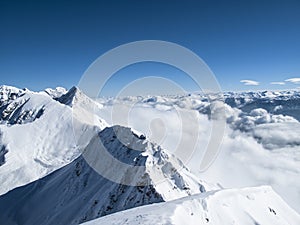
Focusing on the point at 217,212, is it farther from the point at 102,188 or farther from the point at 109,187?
the point at 102,188

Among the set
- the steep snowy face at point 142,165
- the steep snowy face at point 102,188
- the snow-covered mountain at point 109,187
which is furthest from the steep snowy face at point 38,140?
the steep snowy face at point 142,165

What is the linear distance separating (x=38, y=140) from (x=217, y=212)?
3945 inches

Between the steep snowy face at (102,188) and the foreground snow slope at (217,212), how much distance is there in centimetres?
2198

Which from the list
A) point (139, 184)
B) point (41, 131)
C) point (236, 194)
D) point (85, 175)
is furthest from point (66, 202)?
point (41, 131)

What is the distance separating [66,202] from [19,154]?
4556cm

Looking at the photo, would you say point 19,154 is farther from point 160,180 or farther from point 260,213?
point 260,213

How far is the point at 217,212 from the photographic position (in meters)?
23.6

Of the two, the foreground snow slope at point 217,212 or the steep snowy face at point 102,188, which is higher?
the foreground snow slope at point 217,212

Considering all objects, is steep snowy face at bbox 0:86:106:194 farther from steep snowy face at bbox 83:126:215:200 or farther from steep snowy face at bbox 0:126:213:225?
steep snowy face at bbox 83:126:215:200

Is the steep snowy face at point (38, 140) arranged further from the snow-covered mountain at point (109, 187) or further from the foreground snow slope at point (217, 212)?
the foreground snow slope at point (217, 212)

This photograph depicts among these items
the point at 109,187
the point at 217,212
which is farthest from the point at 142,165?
the point at 217,212

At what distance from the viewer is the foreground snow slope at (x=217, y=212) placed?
21203mm

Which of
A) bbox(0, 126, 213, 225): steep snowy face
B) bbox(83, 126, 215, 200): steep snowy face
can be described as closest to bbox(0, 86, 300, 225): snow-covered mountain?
bbox(83, 126, 215, 200): steep snowy face

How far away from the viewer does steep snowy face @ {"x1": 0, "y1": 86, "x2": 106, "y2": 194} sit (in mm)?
90500
